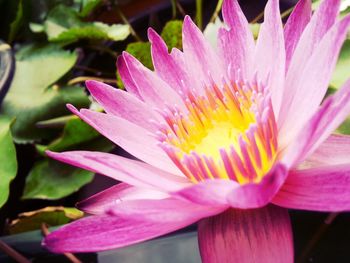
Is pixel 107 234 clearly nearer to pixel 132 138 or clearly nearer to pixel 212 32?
pixel 132 138

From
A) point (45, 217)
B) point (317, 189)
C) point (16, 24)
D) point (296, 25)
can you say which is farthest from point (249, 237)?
point (16, 24)

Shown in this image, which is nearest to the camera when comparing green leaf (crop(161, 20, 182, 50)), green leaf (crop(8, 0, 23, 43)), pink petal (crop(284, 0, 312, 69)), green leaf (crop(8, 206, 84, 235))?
pink petal (crop(284, 0, 312, 69))

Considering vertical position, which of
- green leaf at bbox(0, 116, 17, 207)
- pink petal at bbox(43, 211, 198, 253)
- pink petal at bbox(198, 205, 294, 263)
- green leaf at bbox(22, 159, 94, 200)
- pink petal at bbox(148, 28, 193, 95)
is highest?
pink petal at bbox(148, 28, 193, 95)

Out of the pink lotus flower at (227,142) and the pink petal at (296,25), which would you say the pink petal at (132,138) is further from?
the pink petal at (296,25)

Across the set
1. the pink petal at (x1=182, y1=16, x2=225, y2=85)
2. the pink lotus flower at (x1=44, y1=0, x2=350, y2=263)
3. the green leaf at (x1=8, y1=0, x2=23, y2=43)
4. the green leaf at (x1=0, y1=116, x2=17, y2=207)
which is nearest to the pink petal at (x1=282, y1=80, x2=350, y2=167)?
the pink lotus flower at (x1=44, y1=0, x2=350, y2=263)

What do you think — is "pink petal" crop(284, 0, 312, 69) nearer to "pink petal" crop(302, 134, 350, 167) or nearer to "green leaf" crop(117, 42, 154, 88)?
"pink petal" crop(302, 134, 350, 167)

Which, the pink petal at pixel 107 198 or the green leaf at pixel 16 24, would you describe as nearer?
the pink petal at pixel 107 198

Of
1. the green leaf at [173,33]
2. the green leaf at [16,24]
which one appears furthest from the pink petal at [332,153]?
the green leaf at [16,24]
